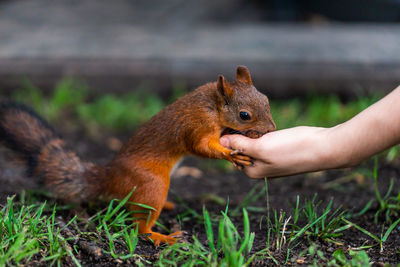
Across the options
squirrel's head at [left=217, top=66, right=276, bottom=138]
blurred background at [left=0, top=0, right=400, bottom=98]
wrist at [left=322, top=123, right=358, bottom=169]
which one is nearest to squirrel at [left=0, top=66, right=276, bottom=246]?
squirrel's head at [left=217, top=66, right=276, bottom=138]

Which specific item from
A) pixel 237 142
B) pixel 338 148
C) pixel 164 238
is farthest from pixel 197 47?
pixel 338 148

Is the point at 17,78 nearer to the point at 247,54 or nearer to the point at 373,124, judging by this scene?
the point at 247,54

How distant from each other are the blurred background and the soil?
1042mm

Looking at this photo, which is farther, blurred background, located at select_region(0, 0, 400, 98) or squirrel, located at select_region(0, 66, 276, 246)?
blurred background, located at select_region(0, 0, 400, 98)

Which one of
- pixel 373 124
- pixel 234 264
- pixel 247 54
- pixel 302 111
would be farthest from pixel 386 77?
pixel 234 264

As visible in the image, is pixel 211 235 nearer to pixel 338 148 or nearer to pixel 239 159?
pixel 239 159

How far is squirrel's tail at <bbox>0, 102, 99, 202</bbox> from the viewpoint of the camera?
3.01 metres

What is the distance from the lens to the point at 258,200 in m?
3.57

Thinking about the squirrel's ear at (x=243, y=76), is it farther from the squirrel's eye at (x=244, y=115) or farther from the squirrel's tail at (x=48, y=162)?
the squirrel's tail at (x=48, y=162)

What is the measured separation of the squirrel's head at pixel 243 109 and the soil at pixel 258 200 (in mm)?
→ 510

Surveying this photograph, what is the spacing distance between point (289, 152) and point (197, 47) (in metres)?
3.65

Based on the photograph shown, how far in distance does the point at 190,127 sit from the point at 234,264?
102 centimetres

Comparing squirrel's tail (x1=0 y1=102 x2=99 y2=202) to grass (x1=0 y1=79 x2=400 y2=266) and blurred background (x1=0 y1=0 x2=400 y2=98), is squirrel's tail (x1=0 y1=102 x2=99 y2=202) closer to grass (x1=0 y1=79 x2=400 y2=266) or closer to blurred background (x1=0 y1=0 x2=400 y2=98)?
grass (x1=0 y1=79 x2=400 y2=266)

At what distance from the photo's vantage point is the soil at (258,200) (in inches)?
96.4
